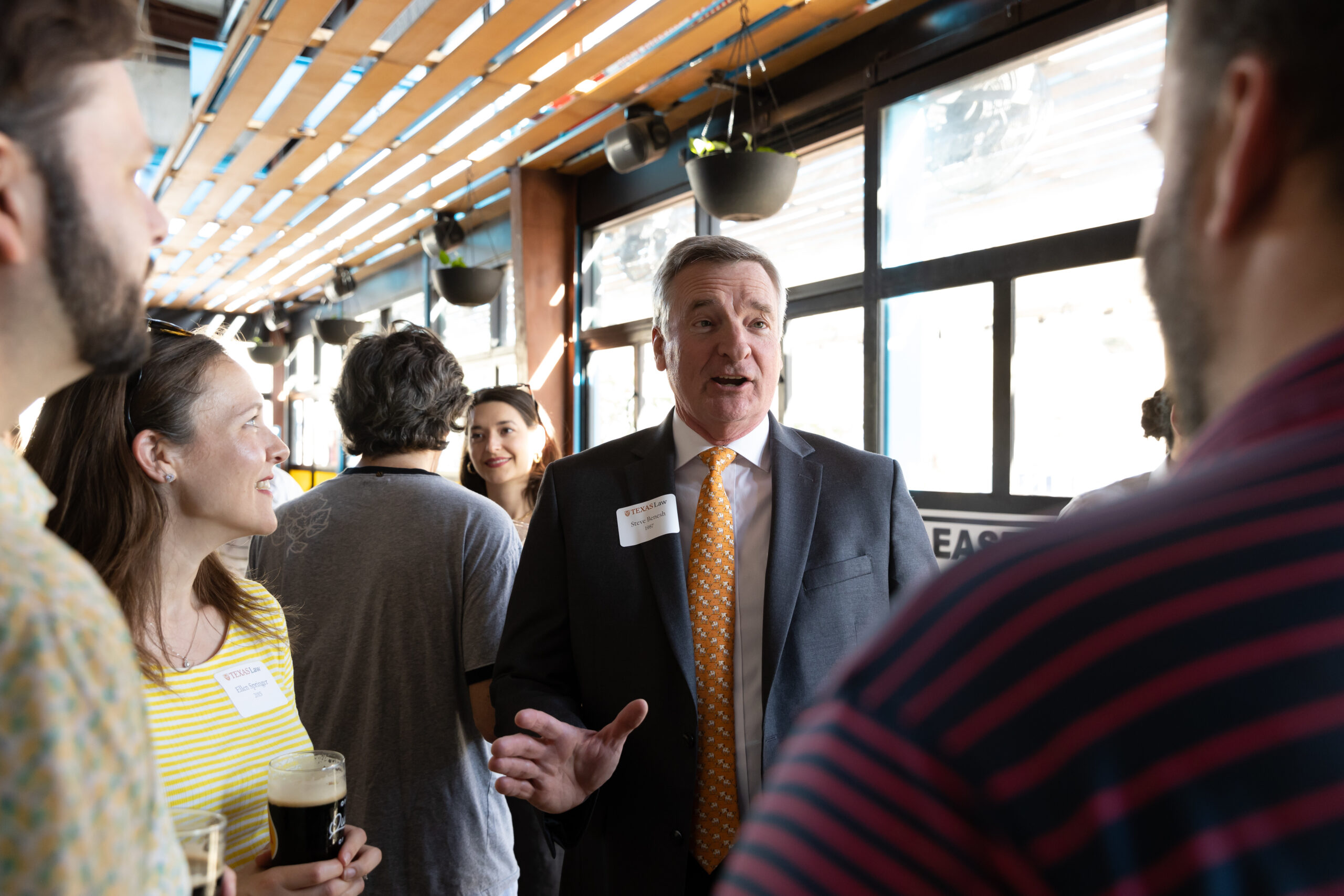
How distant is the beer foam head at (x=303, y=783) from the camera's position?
1334 mm

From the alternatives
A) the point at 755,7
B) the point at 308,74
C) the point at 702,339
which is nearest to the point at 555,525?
the point at 702,339

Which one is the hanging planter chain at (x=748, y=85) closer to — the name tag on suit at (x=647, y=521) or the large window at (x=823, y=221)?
the large window at (x=823, y=221)

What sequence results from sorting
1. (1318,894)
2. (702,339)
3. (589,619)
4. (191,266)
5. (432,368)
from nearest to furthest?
(1318,894) → (589,619) → (702,339) → (432,368) → (191,266)

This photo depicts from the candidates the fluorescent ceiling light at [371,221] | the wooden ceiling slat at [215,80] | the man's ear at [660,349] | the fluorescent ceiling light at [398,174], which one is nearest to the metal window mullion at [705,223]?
the fluorescent ceiling light at [398,174]

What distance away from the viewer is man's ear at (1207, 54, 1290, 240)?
450 mm

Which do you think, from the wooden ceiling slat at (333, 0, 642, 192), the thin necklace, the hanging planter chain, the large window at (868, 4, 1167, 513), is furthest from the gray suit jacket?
the wooden ceiling slat at (333, 0, 642, 192)

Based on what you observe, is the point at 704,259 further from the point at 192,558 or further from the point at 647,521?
the point at 192,558

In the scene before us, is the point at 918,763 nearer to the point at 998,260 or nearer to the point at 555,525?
the point at 555,525

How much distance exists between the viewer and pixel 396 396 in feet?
7.25

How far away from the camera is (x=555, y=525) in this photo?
75.7 inches

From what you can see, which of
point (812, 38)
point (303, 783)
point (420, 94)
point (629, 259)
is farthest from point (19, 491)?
point (629, 259)

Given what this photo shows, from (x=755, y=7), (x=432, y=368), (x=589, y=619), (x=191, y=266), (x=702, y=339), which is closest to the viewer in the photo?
(x=589, y=619)

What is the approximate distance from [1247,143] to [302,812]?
1408mm

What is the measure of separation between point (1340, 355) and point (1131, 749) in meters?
0.20
